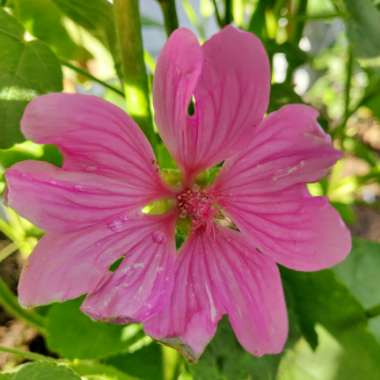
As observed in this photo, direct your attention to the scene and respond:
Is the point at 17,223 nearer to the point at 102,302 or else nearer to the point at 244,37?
the point at 102,302

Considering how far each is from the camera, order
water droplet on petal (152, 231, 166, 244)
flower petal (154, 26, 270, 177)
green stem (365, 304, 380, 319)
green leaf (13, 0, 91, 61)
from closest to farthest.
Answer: flower petal (154, 26, 270, 177) → water droplet on petal (152, 231, 166, 244) → green stem (365, 304, 380, 319) → green leaf (13, 0, 91, 61)

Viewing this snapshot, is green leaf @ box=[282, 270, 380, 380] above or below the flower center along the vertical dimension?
below

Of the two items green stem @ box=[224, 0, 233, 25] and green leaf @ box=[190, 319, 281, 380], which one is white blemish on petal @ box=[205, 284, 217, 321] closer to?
green leaf @ box=[190, 319, 281, 380]

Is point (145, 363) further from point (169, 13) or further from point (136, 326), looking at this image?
point (169, 13)

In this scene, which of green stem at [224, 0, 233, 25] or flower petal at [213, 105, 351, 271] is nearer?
flower petal at [213, 105, 351, 271]

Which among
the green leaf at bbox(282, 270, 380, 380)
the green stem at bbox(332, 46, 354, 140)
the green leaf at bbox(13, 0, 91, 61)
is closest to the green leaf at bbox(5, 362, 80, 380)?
the green leaf at bbox(282, 270, 380, 380)
